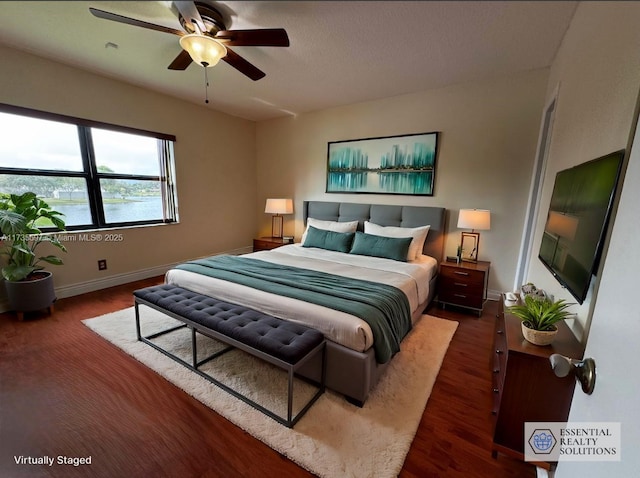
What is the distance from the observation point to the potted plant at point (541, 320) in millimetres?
1256

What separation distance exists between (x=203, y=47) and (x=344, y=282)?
191cm

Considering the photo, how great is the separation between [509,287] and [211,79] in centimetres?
414

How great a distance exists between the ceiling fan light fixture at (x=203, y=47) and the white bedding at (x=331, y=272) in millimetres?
1610

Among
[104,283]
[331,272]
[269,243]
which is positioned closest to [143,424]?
[331,272]

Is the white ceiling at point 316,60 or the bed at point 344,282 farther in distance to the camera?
the white ceiling at point 316,60

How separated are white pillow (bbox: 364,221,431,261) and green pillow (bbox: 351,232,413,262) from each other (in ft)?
0.31

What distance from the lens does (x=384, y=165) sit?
3.74 m

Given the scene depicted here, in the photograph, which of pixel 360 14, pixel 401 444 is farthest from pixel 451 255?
pixel 360 14

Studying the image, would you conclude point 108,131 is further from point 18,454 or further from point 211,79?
point 18,454

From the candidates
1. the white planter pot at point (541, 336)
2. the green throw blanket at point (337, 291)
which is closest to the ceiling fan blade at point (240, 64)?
the green throw blanket at point (337, 291)

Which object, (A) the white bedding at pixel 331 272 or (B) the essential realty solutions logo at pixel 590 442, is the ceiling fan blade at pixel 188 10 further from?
(A) the white bedding at pixel 331 272

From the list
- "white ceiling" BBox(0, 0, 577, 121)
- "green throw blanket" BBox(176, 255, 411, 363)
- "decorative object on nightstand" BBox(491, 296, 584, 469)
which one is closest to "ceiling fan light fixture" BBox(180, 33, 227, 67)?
"white ceiling" BBox(0, 0, 577, 121)

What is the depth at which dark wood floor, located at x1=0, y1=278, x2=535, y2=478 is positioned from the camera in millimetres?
1337

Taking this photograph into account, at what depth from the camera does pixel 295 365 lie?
4.91 ft
